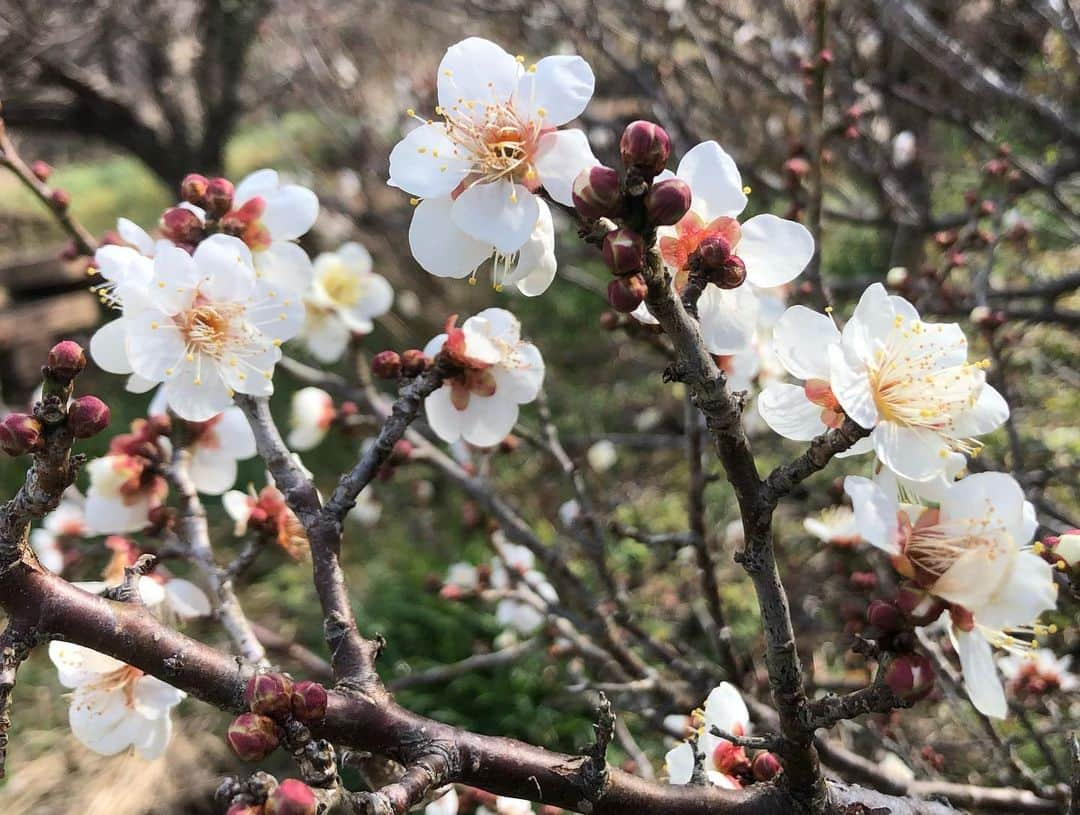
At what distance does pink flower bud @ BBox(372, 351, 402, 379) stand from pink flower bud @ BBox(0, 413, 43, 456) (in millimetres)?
417

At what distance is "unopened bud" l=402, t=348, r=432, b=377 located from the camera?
3.49ft

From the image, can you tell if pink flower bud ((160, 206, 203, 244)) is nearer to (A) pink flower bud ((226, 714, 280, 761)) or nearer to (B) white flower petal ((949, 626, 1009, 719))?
(A) pink flower bud ((226, 714, 280, 761))

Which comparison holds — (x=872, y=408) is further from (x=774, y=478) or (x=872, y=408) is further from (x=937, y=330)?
(x=937, y=330)

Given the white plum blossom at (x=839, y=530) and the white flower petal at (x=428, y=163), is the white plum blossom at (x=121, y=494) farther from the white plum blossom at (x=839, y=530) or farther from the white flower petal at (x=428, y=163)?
the white plum blossom at (x=839, y=530)

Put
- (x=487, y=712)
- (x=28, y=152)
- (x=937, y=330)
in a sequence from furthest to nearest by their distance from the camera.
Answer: (x=28, y=152) < (x=487, y=712) < (x=937, y=330)

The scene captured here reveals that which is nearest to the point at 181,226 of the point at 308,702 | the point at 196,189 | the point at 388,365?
the point at 196,189

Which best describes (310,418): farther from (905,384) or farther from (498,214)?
(905,384)

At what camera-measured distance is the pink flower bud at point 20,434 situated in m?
0.70

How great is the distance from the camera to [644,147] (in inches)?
24.6

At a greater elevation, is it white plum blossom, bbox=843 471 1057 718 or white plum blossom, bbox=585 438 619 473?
white plum blossom, bbox=843 471 1057 718

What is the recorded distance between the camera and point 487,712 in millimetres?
3031

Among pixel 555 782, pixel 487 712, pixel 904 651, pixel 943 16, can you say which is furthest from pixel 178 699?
pixel 943 16

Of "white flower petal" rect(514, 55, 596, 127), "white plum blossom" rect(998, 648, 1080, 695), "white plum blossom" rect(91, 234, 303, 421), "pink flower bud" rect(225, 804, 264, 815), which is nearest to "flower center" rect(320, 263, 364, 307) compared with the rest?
"white plum blossom" rect(91, 234, 303, 421)

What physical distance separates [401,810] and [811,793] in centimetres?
39
